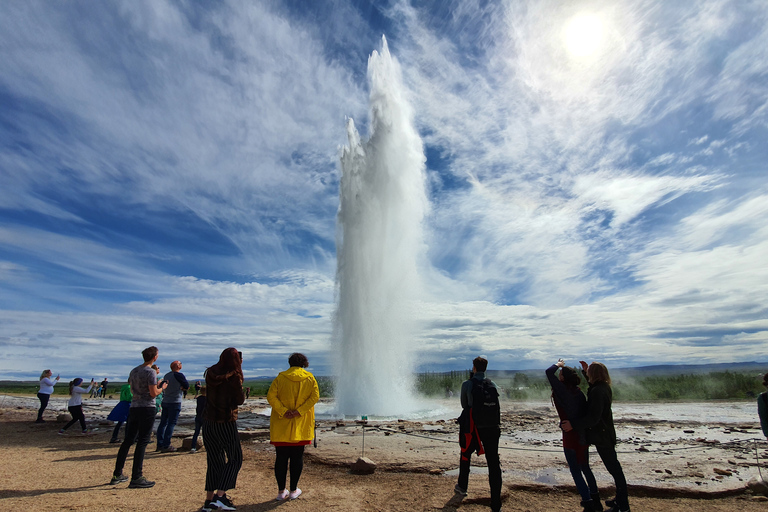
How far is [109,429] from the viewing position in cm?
1456

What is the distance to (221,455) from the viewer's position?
226 inches

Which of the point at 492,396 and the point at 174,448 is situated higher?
the point at 492,396

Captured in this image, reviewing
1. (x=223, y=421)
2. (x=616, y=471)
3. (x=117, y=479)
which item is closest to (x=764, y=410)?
(x=616, y=471)

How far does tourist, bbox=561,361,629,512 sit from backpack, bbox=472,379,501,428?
0.95m

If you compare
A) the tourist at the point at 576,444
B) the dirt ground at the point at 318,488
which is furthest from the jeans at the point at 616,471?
the dirt ground at the point at 318,488

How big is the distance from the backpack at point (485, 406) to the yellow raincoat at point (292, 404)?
2.31m

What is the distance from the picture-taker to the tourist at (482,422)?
18.9ft

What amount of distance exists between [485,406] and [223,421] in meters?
3.74

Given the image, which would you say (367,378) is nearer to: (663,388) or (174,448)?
(174,448)

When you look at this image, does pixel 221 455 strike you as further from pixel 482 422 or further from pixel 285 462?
pixel 482 422

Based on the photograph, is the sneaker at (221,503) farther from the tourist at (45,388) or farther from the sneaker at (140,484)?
the tourist at (45,388)

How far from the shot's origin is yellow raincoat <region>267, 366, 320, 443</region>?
5.82m

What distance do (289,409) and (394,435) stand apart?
7.81 metres

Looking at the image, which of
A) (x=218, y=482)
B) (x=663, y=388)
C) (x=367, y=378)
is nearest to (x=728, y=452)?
(x=218, y=482)
